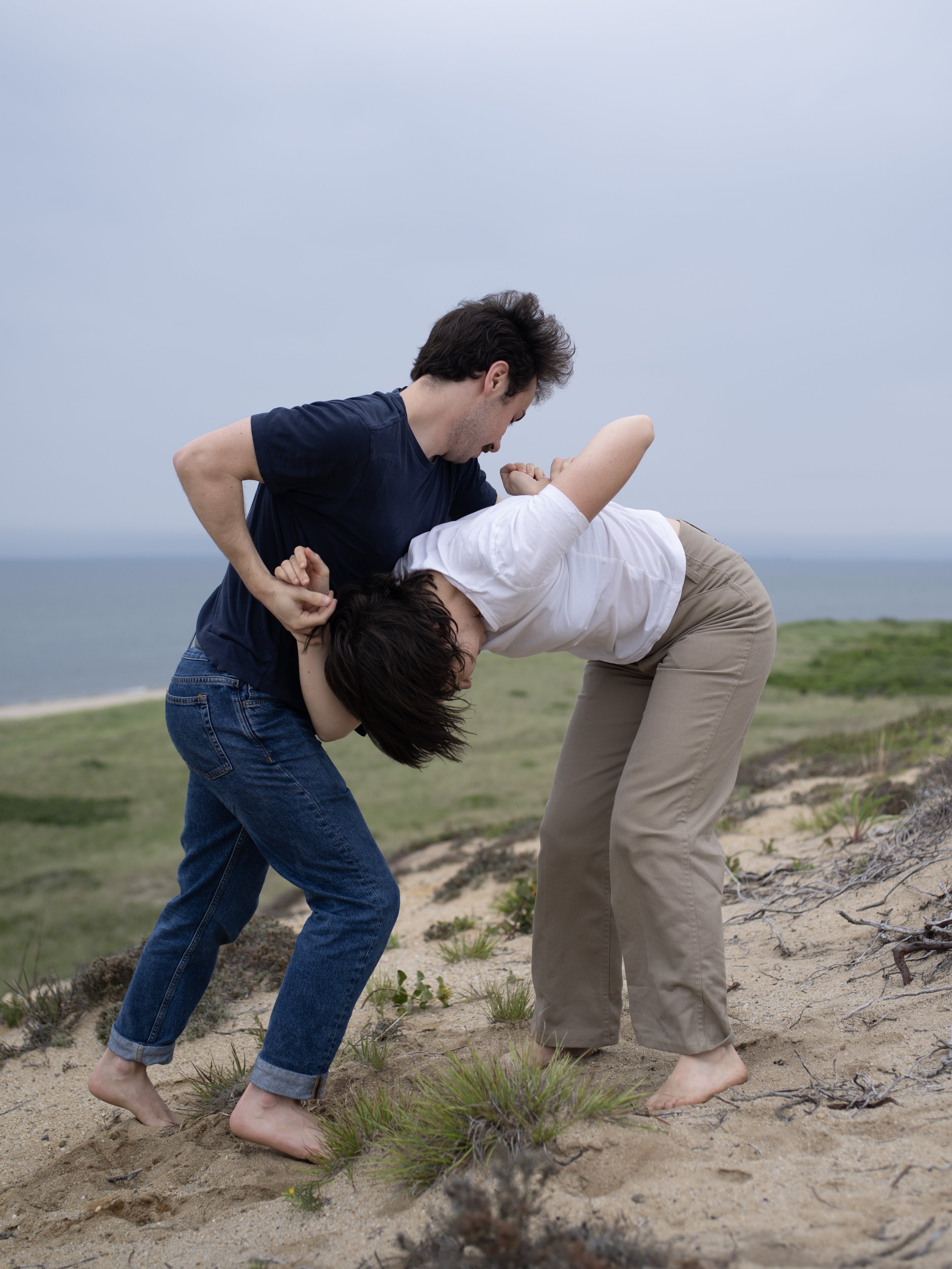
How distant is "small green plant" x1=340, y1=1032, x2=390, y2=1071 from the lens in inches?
129

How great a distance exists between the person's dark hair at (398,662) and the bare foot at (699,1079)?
3.36 ft

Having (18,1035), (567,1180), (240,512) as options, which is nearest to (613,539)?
(240,512)

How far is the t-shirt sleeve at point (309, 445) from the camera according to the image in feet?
7.93

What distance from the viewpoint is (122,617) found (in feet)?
290

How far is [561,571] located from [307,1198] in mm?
1683

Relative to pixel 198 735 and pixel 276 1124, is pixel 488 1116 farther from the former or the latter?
pixel 198 735

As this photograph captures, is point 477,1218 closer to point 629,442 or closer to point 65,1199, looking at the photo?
point 65,1199

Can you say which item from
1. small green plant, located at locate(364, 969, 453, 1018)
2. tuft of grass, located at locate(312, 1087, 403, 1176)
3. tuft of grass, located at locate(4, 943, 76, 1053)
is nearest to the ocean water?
tuft of grass, located at locate(4, 943, 76, 1053)

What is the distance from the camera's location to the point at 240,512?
2.52m

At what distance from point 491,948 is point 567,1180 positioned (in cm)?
277

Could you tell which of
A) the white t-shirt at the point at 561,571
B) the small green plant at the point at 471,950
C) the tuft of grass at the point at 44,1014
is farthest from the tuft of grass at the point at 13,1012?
the white t-shirt at the point at 561,571

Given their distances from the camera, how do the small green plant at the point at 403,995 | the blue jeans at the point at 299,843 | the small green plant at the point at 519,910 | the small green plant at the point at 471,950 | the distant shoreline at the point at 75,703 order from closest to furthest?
the blue jeans at the point at 299,843
the small green plant at the point at 403,995
the small green plant at the point at 471,950
the small green plant at the point at 519,910
the distant shoreline at the point at 75,703

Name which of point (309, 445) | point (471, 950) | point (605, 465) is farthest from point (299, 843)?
point (471, 950)

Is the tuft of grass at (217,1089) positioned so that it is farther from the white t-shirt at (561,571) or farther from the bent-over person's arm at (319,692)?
the white t-shirt at (561,571)
